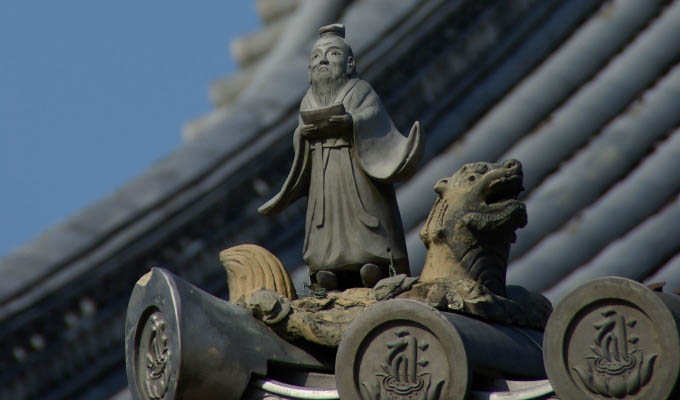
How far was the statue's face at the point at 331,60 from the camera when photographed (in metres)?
12.8

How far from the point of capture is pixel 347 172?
41.3 feet

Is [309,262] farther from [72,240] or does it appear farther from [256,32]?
[256,32]

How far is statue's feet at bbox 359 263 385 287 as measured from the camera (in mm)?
12406

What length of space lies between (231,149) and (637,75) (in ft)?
13.2

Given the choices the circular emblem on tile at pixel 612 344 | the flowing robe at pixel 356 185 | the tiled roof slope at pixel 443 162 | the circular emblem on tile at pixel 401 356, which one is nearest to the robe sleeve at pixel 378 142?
the flowing robe at pixel 356 185

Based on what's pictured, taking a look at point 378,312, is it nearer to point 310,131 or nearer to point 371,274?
point 371,274

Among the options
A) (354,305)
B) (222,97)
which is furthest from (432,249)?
(222,97)

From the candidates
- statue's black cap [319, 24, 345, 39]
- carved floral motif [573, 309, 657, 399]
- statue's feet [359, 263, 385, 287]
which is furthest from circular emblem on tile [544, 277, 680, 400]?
statue's black cap [319, 24, 345, 39]

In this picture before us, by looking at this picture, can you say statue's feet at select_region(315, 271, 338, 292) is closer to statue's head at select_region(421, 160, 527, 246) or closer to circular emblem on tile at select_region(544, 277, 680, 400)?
statue's head at select_region(421, 160, 527, 246)

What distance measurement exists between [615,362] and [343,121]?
2.55 m

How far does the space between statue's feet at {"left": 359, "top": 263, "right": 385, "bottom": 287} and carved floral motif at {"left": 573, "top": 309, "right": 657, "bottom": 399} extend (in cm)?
192

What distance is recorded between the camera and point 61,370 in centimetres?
2234

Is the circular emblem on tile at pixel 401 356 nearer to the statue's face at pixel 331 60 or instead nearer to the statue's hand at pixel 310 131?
the statue's hand at pixel 310 131

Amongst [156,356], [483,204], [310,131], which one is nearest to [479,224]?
[483,204]
